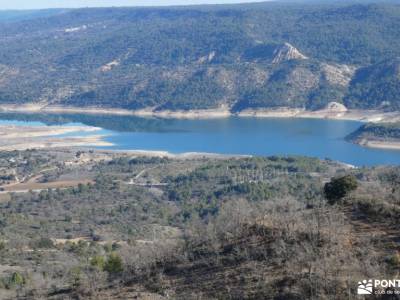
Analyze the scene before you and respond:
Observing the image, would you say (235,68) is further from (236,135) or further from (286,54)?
(236,135)

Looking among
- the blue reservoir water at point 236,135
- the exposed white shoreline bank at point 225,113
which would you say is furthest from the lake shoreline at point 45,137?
the exposed white shoreline bank at point 225,113

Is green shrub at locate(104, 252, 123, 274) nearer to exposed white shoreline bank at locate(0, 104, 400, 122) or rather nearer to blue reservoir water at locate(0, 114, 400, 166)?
blue reservoir water at locate(0, 114, 400, 166)

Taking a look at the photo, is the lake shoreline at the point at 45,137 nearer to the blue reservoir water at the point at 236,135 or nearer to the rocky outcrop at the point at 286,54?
the blue reservoir water at the point at 236,135

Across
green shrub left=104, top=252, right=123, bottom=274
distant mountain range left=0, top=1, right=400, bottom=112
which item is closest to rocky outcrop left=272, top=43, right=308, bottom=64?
distant mountain range left=0, top=1, right=400, bottom=112

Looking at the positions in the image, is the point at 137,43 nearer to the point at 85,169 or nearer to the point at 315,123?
the point at 315,123

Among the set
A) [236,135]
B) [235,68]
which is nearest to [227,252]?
[236,135]
